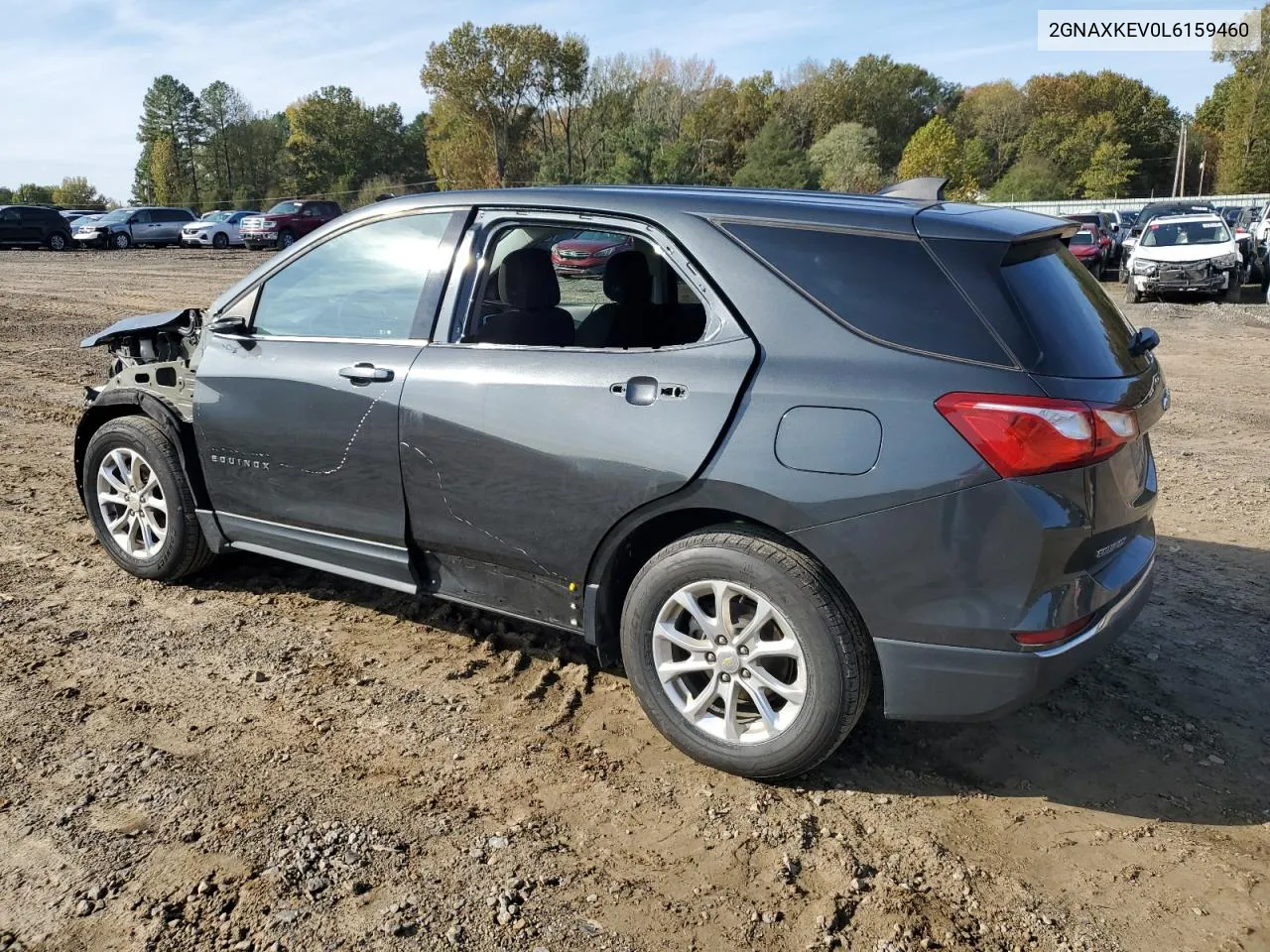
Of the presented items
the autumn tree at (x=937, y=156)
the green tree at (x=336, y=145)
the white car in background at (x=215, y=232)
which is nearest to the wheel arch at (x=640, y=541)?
the white car in background at (x=215, y=232)

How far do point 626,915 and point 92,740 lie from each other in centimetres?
200

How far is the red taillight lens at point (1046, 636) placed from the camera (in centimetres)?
271

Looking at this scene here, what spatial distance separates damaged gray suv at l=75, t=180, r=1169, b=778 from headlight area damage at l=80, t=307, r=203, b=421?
0.46 meters

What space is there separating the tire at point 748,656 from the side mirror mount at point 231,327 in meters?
2.15

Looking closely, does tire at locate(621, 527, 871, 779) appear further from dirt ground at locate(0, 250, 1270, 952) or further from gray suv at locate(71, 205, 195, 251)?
gray suv at locate(71, 205, 195, 251)

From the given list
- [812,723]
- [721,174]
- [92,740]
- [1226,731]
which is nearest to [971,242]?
[812,723]

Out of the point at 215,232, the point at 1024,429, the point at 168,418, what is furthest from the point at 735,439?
the point at 215,232

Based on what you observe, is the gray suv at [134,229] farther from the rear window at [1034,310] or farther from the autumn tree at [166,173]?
the autumn tree at [166,173]

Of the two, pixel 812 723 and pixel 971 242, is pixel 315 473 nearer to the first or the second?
pixel 812 723

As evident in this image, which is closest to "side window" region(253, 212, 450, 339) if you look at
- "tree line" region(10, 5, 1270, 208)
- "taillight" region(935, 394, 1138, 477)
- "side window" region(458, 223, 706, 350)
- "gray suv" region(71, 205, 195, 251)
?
"side window" region(458, 223, 706, 350)

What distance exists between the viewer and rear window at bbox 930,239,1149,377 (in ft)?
8.98

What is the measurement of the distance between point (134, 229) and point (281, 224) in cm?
734

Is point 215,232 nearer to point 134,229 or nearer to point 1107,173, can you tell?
point 134,229

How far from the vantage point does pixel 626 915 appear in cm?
254
